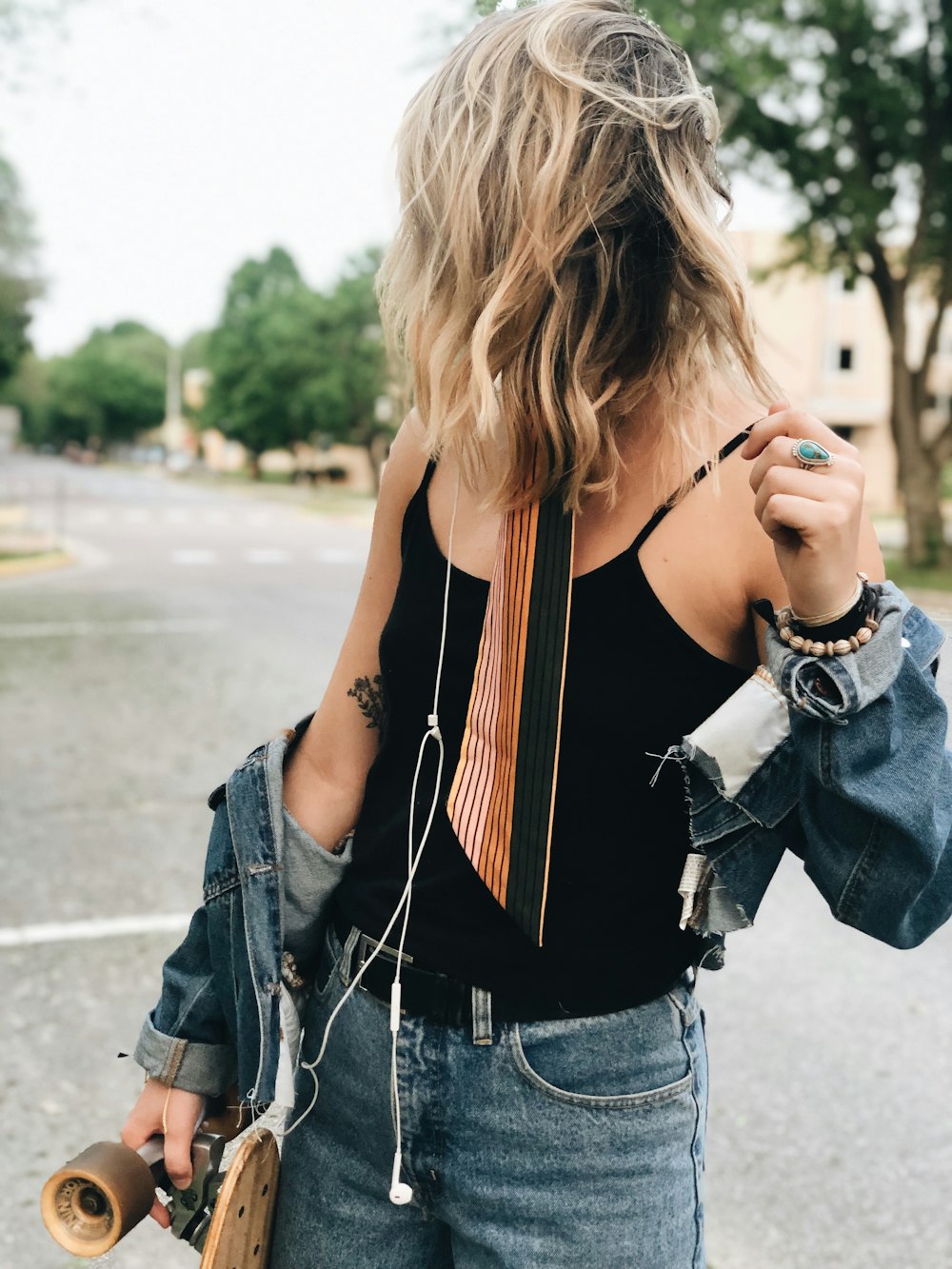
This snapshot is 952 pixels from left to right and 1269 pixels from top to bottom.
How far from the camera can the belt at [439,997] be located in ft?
4.00

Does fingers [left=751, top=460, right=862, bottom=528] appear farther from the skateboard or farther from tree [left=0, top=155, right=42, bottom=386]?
tree [left=0, top=155, right=42, bottom=386]

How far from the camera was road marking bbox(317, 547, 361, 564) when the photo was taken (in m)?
19.0

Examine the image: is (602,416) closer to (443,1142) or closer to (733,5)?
(443,1142)

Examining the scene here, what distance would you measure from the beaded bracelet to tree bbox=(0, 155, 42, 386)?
30.3 meters

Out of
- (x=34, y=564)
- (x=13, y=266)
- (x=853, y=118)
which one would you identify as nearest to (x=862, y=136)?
(x=853, y=118)

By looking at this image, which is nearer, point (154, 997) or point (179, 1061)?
point (179, 1061)

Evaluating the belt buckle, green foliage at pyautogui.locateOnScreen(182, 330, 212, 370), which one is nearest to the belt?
the belt buckle

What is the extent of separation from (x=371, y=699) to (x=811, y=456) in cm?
63

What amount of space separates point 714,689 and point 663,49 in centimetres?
62

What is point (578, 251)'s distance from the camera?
3.73 feet

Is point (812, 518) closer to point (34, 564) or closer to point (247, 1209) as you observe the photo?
point (247, 1209)

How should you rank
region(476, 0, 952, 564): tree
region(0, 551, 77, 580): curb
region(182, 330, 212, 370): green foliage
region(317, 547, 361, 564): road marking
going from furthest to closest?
1. region(182, 330, 212, 370): green foliage
2. region(317, 547, 361, 564): road marking
3. region(0, 551, 77, 580): curb
4. region(476, 0, 952, 564): tree

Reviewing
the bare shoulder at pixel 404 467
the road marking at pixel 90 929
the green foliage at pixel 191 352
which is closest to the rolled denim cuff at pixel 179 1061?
the bare shoulder at pixel 404 467

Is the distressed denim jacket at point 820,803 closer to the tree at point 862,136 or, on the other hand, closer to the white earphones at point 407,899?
the white earphones at point 407,899
